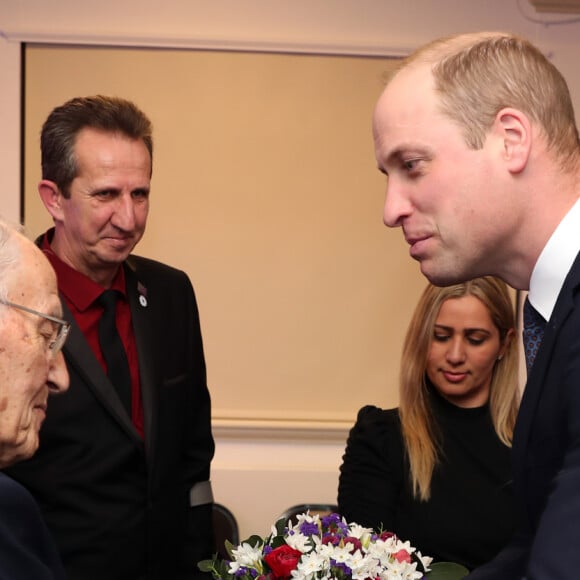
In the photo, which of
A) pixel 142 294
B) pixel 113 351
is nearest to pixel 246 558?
pixel 113 351

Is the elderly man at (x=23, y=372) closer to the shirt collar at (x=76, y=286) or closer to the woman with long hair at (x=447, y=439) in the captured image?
the shirt collar at (x=76, y=286)

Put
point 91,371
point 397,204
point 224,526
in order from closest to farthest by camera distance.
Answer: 1. point 397,204
2. point 91,371
3. point 224,526

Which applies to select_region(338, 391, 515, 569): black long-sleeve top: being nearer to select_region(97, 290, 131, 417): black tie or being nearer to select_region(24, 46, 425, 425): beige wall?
select_region(97, 290, 131, 417): black tie

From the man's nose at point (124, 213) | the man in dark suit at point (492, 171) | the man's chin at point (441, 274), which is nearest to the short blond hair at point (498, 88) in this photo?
the man in dark suit at point (492, 171)

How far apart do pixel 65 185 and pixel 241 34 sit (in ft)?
6.95

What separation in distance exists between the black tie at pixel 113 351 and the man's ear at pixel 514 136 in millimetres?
1591

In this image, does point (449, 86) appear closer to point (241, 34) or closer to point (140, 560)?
point (140, 560)

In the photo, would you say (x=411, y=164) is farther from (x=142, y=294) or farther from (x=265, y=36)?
(x=265, y=36)

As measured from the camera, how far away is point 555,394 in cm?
140

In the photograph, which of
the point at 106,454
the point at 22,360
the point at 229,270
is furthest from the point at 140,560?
the point at 229,270

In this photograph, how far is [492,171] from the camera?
5.11ft

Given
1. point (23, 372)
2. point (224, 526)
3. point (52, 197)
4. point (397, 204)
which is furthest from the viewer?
point (224, 526)

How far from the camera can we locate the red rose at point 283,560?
1.92 meters

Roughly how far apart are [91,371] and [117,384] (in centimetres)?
14
